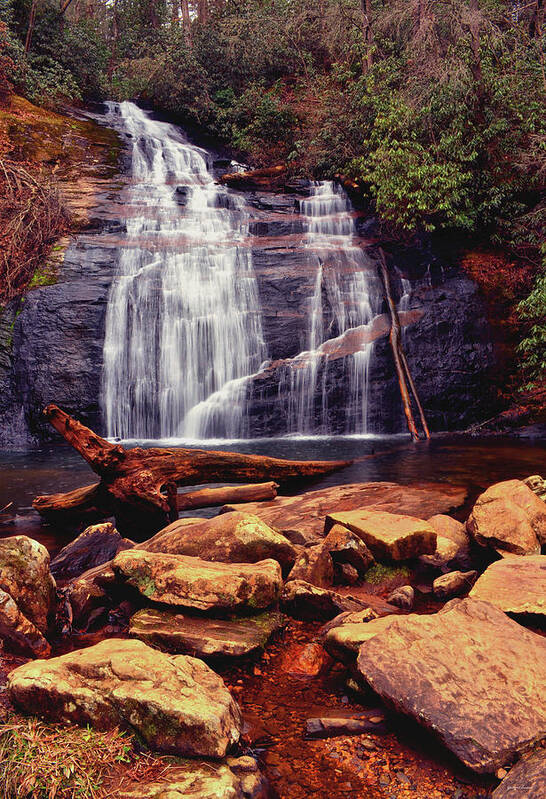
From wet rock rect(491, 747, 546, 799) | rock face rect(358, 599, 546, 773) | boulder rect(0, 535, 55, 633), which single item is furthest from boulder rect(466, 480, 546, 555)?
boulder rect(0, 535, 55, 633)

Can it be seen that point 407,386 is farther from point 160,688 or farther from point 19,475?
point 160,688

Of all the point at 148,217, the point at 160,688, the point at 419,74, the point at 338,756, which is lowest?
the point at 338,756

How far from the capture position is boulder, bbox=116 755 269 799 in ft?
6.54

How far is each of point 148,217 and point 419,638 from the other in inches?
630

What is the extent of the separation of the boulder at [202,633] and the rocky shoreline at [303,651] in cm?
1

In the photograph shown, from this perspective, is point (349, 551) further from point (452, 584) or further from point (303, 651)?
point (303, 651)

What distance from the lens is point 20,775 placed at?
1.98 metres

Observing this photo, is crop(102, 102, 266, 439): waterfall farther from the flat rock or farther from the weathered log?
the flat rock

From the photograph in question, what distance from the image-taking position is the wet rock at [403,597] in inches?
157

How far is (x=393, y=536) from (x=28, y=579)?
2733mm

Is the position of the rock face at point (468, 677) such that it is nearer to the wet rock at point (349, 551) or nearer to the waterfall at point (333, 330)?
the wet rock at point (349, 551)

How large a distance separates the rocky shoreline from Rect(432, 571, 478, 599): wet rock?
2 cm

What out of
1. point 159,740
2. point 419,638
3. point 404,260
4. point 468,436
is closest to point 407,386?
point 468,436

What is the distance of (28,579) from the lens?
11.6 ft
